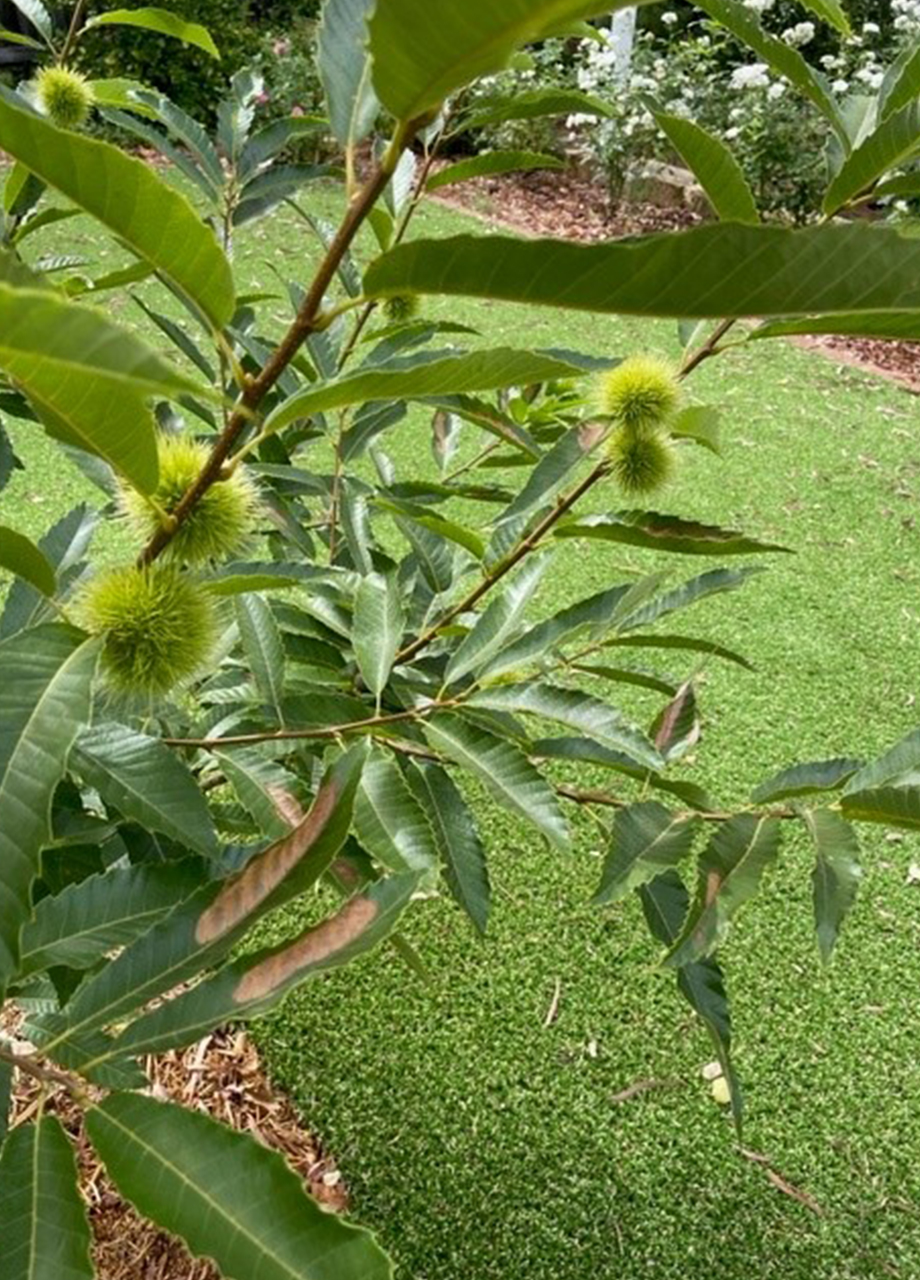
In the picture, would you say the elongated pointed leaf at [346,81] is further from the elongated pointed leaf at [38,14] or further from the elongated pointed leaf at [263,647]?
the elongated pointed leaf at [38,14]

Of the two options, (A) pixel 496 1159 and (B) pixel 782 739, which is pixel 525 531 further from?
(B) pixel 782 739

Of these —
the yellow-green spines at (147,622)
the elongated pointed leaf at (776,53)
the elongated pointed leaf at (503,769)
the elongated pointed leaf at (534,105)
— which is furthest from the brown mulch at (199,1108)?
the elongated pointed leaf at (776,53)

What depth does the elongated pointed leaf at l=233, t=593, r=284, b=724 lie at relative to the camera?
37.4 inches

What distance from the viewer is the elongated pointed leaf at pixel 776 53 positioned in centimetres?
76

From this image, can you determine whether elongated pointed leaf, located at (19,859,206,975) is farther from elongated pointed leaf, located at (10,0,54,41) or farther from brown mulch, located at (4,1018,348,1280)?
elongated pointed leaf, located at (10,0,54,41)

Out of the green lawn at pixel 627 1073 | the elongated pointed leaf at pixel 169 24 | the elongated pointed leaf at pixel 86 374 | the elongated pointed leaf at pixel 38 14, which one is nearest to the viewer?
the elongated pointed leaf at pixel 86 374

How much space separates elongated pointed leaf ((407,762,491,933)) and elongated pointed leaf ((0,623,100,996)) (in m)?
0.45

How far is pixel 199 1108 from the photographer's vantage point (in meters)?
1.42

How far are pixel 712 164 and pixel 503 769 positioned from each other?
430 millimetres

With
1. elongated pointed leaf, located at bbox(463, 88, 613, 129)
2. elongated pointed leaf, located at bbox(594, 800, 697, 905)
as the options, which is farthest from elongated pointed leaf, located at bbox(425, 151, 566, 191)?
elongated pointed leaf, located at bbox(594, 800, 697, 905)

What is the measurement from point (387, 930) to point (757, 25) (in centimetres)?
62

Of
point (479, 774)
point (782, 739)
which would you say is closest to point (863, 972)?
point (782, 739)

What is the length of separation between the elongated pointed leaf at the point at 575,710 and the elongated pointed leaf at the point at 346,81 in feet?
1.45

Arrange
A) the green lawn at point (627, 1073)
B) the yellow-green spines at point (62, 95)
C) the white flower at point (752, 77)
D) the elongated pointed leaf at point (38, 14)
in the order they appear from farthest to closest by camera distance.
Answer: the white flower at point (752, 77)
the green lawn at point (627, 1073)
the elongated pointed leaf at point (38, 14)
the yellow-green spines at point (62, 95)
